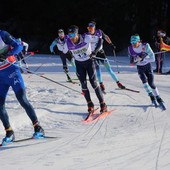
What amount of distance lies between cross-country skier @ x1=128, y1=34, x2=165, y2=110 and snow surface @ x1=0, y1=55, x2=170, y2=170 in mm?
343

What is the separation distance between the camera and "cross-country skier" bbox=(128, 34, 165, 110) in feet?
29.7

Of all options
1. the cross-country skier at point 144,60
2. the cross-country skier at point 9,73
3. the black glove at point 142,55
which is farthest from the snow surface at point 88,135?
the black glove at point 142,55

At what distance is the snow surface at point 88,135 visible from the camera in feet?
17.7

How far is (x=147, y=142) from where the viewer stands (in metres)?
6.35

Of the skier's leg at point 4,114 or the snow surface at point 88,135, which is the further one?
the skier's leg at point 4,114

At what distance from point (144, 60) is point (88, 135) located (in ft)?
9.51

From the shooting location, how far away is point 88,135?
6.91 meters

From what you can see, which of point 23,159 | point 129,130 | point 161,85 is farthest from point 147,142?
point 161,85

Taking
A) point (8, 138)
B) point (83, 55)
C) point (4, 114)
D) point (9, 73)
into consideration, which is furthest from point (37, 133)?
point (83, 55)

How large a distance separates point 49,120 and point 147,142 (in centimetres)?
240

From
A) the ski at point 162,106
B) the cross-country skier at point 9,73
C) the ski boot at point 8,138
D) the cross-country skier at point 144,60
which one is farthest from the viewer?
the cross-country skier at point 144,60

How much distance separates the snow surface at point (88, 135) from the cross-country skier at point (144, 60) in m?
0.34

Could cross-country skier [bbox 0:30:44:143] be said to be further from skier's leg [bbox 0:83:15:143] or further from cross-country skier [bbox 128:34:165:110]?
cross-country skier [bbox 128:34:165:110]

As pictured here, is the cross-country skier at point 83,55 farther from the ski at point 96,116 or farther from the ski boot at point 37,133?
the ski boot at point 37,133
